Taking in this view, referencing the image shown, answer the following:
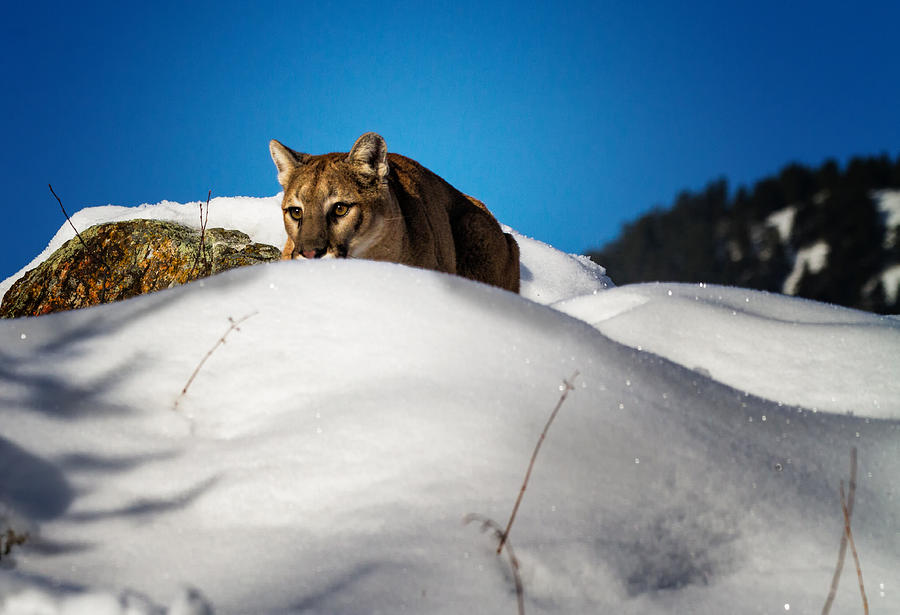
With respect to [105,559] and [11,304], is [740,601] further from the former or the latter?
[11,304]

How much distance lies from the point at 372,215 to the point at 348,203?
192 mm

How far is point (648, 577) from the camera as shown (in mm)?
1307

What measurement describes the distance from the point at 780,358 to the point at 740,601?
155cm

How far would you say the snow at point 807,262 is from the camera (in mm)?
12375

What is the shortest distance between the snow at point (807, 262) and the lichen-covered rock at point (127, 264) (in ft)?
35.1

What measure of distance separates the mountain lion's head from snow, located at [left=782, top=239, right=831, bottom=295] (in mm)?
10819

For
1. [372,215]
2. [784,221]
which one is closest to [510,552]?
[372,215]

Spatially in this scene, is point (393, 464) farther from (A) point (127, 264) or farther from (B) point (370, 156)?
(A) point (127, 264)

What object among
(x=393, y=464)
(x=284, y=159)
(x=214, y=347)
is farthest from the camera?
(x=284, y=159)

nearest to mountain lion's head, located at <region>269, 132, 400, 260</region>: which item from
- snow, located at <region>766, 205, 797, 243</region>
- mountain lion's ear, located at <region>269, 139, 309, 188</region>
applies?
mountain lion's ear, located at <region>269, 139, 309, 188</region>

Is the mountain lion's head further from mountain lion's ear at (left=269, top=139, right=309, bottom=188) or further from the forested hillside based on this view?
the forested hillside

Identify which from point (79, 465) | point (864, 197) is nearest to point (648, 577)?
point (79, 465)

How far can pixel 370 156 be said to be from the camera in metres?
4.34

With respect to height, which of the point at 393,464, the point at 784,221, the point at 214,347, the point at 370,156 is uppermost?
the point at 784,221
